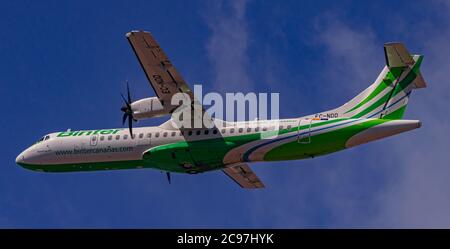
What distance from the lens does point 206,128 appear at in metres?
41.9

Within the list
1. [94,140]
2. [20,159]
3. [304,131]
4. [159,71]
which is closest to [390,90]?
[304,131]

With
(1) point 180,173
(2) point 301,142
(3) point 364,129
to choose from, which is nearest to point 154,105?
(1) point 180,173

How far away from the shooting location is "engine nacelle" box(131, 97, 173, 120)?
41844mm

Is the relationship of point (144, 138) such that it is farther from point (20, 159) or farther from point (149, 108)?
point (20, 159)

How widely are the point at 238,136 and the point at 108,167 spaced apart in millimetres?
7398

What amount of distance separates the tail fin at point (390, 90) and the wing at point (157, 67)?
677cm

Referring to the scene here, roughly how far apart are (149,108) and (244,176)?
8266 mm

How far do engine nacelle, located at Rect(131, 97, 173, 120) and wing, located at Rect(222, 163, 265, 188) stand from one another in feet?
21.7

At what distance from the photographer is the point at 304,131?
3991 centimetres

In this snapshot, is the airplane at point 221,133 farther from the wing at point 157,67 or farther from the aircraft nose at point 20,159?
the aircraft nose at point 20,159

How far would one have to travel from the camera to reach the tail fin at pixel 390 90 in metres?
39.0

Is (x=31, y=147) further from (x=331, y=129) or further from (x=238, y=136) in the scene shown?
(x=331, y=129)

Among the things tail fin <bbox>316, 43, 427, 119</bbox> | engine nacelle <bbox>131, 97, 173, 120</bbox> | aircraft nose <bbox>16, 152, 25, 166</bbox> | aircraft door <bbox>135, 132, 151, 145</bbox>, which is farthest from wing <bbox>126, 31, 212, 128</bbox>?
aircraft nose <bbox>16, 152, 25, 166</bbox>
